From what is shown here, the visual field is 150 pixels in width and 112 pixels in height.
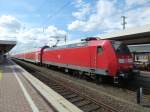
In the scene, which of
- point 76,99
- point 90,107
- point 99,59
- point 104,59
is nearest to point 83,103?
point 90,107

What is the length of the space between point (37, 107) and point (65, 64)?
51.1ft

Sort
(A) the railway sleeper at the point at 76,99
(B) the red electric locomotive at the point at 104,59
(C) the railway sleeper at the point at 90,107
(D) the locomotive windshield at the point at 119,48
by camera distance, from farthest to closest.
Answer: (D) the locomotive windshield at the point at 119,48 → (B) the red electric locomotive at the point at 104,59 → (A) the railway sleeper at the point at 76,99 → (C) the railway sleeper at the point at 90,107

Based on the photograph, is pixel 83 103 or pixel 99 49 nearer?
pixel 83 103

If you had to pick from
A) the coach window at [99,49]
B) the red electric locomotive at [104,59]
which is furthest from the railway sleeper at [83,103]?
the coach window at [99,49]

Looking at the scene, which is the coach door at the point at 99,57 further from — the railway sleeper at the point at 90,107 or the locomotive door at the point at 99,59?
the railway sleeper at the point at 90,107

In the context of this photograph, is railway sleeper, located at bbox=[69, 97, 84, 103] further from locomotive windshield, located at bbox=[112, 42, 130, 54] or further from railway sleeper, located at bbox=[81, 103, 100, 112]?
locomotive windshield, located at bbox=[112, 42, 130, 54]

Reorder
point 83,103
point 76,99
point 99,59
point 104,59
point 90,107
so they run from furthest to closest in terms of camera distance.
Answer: point 99,59
point 104,59
point 76,99
point 83,103
point 90,107

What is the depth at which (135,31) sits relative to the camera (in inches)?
1194

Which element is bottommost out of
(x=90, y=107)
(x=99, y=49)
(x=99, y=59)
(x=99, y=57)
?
(x=90, y=107)

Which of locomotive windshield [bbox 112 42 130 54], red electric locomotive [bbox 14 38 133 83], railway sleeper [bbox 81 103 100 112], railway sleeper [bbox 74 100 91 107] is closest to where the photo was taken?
railway sleeper [bbox 81 103 100 112]

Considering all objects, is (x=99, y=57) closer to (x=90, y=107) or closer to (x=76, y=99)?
(x=76, y=99)

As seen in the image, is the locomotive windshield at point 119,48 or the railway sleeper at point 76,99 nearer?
the railway sleeper at point 76,99

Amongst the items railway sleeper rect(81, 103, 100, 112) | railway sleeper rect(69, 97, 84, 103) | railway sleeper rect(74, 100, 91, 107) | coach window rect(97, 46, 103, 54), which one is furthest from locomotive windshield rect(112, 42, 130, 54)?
railway sleeper rect(81, 103, 100, 112)

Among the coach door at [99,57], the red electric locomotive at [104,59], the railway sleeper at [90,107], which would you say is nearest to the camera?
the railway sleeper at [90,107]
